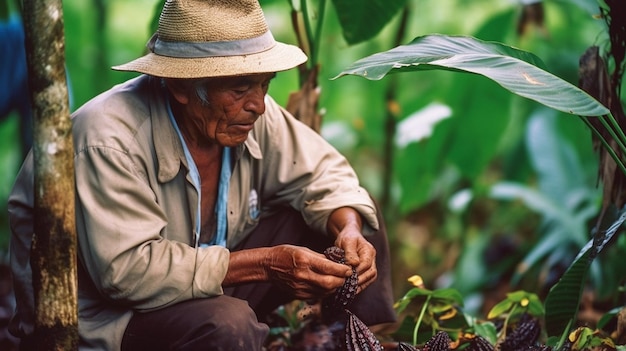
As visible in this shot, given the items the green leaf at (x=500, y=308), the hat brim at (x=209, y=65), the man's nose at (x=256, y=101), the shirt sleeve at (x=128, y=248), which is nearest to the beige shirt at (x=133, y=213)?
the shirt sleeve at (x=128, y=248)

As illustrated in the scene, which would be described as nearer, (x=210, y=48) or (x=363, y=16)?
(x=210, y=48)

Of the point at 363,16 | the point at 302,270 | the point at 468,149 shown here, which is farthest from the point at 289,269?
the point at 468,149

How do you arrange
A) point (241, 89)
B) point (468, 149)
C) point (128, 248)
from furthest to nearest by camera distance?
point (468, 149), point (241, 89), point (128, 248)

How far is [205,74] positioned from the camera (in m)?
2.31

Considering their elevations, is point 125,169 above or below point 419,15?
above

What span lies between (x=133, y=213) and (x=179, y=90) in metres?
0.40

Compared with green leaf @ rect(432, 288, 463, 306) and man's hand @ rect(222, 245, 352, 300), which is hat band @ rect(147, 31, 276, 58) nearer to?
man's hand @ rect(222, 245, 352, 300)

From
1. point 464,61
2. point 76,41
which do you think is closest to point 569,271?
point 464,61

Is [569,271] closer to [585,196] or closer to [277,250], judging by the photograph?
[277,250]

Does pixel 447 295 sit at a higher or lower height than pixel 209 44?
lower

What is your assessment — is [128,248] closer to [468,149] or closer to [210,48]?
[210,48]

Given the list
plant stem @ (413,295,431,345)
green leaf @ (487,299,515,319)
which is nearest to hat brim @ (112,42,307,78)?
plant stem @ (413,295,431,345)

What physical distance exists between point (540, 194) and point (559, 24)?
285 cm

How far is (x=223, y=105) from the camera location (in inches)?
96.2
